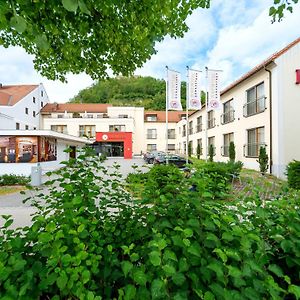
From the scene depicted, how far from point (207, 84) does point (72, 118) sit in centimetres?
3039

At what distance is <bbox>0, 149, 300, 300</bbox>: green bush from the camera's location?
1.47 metres

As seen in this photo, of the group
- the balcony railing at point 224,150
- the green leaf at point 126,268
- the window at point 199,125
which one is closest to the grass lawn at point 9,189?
the green leaf at point 126,268

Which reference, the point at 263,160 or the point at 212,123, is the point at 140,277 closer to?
the point at 263,160

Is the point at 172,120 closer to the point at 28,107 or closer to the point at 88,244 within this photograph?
the point at 28,107

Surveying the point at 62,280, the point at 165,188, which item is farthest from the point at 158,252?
the point at 165,188

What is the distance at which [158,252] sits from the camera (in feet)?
4.88

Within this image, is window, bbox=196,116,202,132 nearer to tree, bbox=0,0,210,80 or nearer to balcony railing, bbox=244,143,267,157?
balcony railing, bbox=244,143,267,157

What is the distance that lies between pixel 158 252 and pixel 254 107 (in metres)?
16.8

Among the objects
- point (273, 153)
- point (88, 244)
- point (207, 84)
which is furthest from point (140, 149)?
point (88, 244)

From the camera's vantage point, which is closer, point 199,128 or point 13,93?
point 199,128

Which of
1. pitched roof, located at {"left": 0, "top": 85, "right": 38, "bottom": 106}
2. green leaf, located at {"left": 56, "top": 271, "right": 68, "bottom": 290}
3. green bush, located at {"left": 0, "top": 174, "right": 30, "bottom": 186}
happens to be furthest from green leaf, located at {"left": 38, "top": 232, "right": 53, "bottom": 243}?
pitched roof, located at {"left": 0, "top": 85, "right": 38, "bottom": 106}

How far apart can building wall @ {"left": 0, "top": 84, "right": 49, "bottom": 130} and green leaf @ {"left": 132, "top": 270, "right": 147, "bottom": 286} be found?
29.6m

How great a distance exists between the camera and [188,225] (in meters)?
1.84

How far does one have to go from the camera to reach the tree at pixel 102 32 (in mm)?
3039
